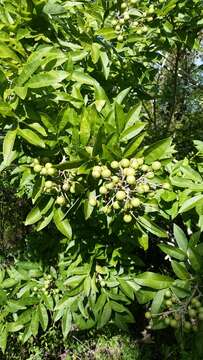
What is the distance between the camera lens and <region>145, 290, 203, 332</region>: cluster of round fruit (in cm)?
183

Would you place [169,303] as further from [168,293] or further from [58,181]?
[58,181]

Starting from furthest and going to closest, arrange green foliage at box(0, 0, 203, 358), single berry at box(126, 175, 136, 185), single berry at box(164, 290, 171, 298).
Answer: single berry at box(164, 290, 171, 298)
green foliage at box(0, 0, 203, 358)
single berry at box(126, 175, 136, 185)

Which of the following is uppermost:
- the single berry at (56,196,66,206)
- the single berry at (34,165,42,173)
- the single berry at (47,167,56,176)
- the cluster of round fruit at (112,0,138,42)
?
the cluster of round fruit at (112,0,138,42)

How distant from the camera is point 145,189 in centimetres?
164

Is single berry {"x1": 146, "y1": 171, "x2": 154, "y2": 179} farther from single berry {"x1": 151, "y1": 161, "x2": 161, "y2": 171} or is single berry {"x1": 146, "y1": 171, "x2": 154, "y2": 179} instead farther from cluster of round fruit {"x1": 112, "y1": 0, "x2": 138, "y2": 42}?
cluster of round fruit {"x1": 112, "y1": 0, "x2": 138, "y2": 42}

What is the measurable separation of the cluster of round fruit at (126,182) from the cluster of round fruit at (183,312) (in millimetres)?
435

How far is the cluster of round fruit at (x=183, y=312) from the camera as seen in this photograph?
1.83 m

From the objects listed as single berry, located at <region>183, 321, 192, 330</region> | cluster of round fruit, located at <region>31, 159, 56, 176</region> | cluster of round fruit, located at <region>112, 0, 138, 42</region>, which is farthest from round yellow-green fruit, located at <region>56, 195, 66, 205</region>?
cluster of round fruit, located at <region>112, 0, 138, 42</region>

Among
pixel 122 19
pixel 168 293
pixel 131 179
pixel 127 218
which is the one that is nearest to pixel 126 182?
pixel 131 179

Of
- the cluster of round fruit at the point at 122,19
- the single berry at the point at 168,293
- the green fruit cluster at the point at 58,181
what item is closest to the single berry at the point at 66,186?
the green fruit cluster at the point at 58,181

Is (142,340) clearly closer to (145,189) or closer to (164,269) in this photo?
(164,269)

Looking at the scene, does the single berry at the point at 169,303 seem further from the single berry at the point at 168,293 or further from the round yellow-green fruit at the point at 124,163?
the round yellow-green fruit at the point at 124,163

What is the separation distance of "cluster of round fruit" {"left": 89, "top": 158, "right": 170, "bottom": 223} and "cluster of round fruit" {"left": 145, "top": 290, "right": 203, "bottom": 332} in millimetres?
435

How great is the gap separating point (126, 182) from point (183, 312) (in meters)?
0.60
